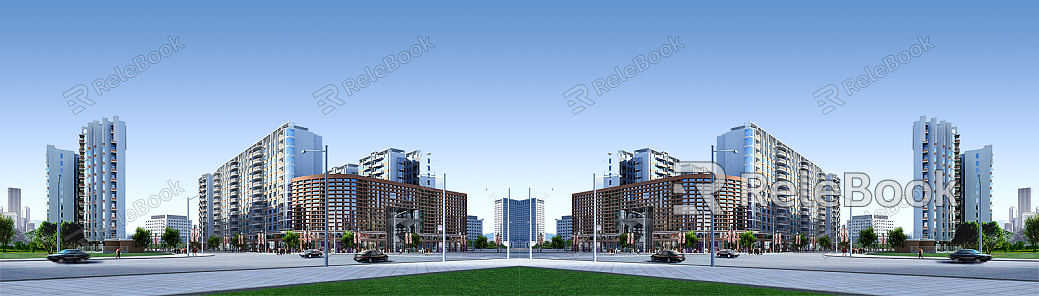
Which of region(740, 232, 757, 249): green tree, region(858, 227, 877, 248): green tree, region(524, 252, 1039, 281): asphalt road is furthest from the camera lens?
region(740, 232, 757, 249): green tree

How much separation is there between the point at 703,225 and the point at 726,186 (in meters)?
9.08

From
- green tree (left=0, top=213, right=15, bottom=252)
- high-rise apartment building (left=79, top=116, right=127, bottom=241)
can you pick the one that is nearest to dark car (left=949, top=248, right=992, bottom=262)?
green tree (left=0, top=213, right=15, bottom=252)

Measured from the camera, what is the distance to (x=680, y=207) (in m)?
139

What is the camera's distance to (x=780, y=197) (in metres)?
155

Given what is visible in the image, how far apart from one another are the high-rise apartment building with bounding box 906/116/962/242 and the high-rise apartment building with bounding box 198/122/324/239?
12615 centimetres

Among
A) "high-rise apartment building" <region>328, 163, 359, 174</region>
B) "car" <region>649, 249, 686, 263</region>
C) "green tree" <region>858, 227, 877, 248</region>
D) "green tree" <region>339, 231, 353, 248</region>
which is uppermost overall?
"high-rise apartment building" <region>328, 163, 359, 174</region>

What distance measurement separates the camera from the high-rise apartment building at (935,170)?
5330 inches

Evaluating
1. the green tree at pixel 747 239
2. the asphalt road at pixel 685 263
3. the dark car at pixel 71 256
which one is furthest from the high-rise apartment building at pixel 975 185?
the dark car at pixel 71 256

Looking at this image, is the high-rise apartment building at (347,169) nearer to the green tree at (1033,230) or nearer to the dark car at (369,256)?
the dark car at (369,256)

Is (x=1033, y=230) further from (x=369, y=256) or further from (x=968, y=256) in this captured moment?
(x=369, y=256)

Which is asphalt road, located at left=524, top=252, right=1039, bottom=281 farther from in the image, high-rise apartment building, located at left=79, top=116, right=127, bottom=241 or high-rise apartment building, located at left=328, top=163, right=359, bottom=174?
high-rise apartment building, located at left=328, top=163, right=359, bottom=174

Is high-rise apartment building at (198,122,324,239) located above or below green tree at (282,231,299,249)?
above

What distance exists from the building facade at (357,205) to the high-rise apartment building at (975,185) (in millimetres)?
119932

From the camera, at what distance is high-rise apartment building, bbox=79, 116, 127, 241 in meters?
133
